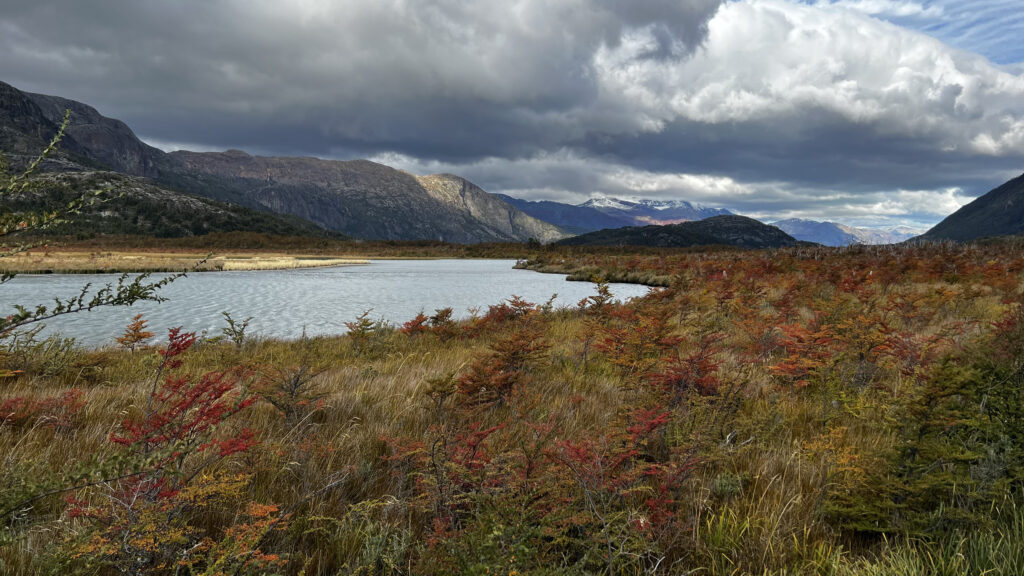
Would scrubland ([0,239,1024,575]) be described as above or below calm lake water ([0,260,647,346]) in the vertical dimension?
above

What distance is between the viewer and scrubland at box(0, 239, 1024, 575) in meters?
2.46

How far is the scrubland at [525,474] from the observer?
2461 mm

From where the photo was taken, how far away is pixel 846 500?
308 cm

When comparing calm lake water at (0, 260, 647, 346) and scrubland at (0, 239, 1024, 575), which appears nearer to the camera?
scrubland at (0, 239, 1024, 575)

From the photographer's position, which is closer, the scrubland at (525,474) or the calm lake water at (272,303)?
the scrubland at (525,474)

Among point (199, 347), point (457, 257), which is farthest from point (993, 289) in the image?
point (457, 257)

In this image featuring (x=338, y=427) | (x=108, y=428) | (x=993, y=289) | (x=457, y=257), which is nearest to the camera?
(x=108, y=428)

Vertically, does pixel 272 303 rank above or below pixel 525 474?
below

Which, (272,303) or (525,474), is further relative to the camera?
(272,303)

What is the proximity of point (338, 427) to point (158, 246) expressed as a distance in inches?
3730

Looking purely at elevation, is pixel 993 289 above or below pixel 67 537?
above

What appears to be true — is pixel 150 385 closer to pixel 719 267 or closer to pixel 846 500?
pixel 846 500

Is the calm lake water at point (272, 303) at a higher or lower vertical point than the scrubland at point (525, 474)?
lower

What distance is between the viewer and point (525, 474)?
10.2 ft
